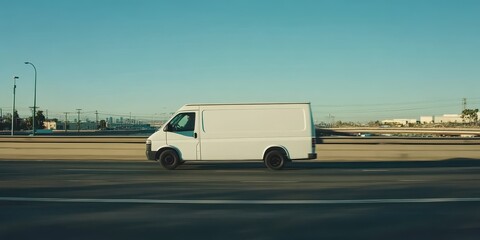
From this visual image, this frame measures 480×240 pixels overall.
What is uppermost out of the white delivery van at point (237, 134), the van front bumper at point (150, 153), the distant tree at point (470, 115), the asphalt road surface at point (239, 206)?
the distant tree at point (470, 115)

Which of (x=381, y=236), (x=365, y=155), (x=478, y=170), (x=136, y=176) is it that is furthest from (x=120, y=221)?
(x=365, y=155)

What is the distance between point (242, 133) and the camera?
52.8 ft

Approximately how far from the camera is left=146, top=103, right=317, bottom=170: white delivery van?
15.9 meters

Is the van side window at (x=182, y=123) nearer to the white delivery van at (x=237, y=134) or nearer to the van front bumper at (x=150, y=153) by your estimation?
the white delivery van at (x=237, y=134)

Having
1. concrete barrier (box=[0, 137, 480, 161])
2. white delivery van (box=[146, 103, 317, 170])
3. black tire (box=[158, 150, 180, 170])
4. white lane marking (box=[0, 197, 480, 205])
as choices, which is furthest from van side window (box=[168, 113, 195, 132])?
white lane marking (box=[0, 197, 480, 205])

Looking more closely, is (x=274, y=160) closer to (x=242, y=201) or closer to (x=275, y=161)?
(x=275, y=161)

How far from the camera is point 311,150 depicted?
15.8 meters

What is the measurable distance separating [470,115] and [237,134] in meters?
146

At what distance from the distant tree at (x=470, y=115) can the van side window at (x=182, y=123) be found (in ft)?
474

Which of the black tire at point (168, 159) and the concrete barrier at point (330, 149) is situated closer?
the black tire at point (168, 159)

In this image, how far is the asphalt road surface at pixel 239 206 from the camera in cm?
677

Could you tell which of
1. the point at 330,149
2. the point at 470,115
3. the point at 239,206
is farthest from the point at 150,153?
the point at 470,115

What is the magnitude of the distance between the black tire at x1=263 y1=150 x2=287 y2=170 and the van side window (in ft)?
9.26

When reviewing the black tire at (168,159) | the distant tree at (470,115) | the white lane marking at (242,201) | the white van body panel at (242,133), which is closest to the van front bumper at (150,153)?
the white van body panel at (242,133)
